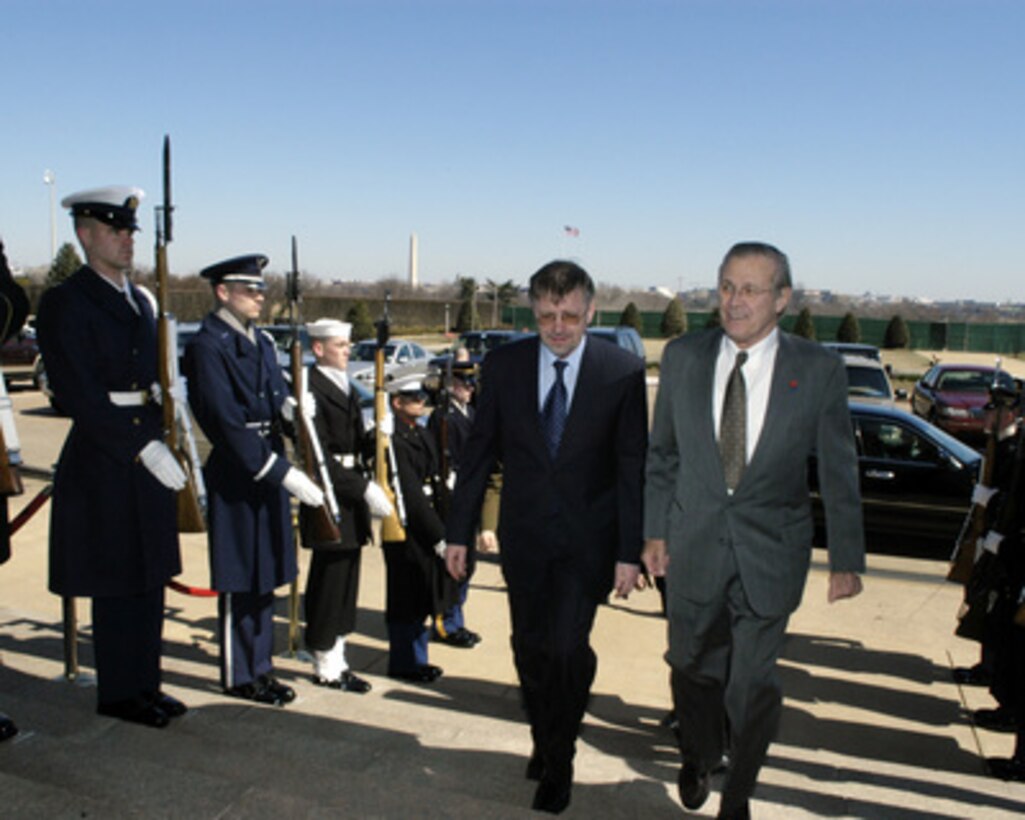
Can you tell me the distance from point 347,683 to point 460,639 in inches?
48.7

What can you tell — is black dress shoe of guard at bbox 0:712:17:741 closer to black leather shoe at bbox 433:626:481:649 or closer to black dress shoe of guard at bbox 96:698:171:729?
black dress shoe of guard at bbox 96:698:171:729

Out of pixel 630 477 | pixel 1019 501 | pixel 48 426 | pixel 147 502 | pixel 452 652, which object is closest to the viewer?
pixel 630 477

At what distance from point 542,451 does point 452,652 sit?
8.93ft

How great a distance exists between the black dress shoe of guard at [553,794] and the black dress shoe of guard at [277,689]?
1.50 meters

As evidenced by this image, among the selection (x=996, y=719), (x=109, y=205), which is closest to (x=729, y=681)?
(x=996, y=719)

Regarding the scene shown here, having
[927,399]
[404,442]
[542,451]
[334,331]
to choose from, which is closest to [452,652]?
[404,442]

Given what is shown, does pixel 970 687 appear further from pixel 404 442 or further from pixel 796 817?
pixel 404 442

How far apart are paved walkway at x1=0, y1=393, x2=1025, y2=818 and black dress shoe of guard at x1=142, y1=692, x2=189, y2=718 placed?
0.06 meters

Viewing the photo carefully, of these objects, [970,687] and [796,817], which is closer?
[796,817]

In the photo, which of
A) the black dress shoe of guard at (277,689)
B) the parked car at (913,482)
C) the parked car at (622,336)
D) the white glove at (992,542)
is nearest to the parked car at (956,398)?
the parked car at (622,336)

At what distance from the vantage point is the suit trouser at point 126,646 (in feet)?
11.9

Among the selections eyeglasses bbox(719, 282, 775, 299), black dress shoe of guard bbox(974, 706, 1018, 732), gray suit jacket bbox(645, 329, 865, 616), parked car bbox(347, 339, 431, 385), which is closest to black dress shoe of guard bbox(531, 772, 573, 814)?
gray suit jacket bbox(645, 329, 865, 616)

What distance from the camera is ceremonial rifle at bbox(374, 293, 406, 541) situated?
486cm

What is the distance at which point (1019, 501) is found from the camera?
4434 mm
